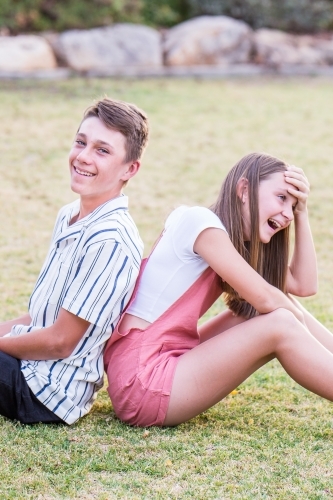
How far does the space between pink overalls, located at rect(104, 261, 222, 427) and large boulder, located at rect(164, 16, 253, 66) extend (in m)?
9.44

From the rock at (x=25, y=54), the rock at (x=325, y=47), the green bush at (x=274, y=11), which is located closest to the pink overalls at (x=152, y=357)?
the rock at (x=25, y=54)

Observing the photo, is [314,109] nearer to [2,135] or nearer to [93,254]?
[2,135]

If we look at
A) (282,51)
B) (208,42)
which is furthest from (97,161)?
(282,51)

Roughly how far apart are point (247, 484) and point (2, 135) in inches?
237

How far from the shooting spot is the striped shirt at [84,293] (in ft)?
9.64

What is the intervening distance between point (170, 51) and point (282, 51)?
201 cm

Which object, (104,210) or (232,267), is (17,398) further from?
(232,267)

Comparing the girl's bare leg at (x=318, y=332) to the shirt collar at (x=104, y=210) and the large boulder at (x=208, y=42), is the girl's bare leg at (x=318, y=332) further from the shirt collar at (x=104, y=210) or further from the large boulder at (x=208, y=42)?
the large boulder at (x=208, y=42)

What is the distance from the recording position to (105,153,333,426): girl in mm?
2988

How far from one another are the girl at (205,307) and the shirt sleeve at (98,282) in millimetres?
190

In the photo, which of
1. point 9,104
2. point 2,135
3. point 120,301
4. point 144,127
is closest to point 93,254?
point 120,301

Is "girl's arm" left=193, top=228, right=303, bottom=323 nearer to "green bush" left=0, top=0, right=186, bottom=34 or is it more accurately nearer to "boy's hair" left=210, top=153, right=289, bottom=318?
"boy's hair" left=210, top=153, right=289, bottom=318

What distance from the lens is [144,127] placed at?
3.15 m

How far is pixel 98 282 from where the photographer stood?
2938mm
